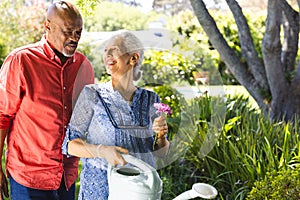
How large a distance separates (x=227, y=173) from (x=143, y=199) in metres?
1.70

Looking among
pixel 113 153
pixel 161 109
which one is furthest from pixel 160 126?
pixel 113 153

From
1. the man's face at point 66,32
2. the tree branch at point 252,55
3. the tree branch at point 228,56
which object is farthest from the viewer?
the tree branch at point 252,55

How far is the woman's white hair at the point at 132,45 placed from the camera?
1386mm

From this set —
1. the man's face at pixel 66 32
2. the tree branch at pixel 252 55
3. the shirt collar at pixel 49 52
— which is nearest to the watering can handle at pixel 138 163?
the man's face at pixel 66 32

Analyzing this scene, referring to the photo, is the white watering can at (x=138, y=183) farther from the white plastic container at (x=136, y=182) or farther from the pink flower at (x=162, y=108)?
the pink flower at (x=162, y=108)

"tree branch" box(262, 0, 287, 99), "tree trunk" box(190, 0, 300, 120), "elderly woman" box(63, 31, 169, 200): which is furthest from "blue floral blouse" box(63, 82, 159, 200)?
"tree branch" box(262, 0, 287, 99)

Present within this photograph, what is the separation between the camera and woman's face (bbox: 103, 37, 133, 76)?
137 cm

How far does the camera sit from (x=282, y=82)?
12.5 ft

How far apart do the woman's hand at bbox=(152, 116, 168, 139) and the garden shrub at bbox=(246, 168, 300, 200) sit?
1125 millimetres

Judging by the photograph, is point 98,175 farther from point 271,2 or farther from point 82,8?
point 271,2

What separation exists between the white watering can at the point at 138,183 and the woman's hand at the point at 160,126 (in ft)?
0.32

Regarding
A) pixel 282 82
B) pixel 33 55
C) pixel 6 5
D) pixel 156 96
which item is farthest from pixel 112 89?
pixel 6 5

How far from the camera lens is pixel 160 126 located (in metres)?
1.42

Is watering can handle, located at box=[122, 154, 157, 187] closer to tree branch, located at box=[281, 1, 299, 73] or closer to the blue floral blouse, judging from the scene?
the blue floral blouse
